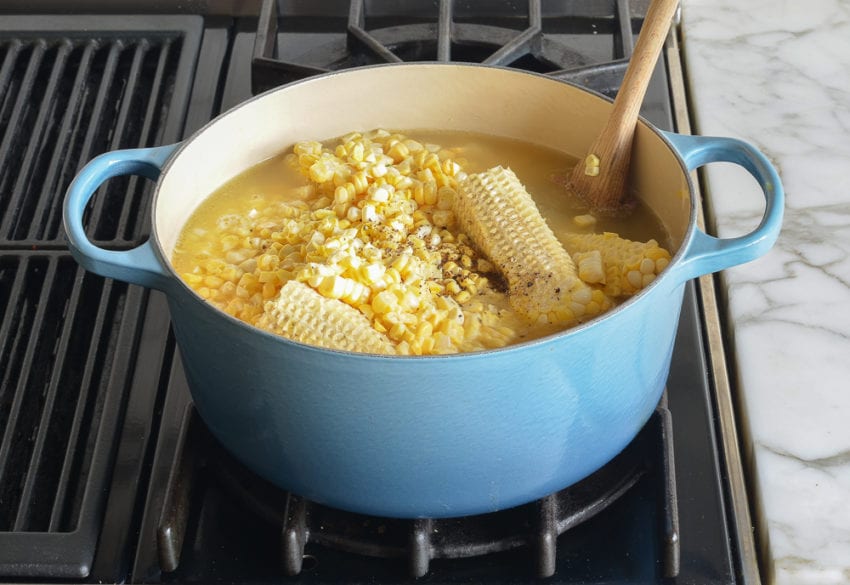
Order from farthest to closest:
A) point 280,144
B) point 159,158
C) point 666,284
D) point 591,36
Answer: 1. point 591,36
2. point 280,144
3. point 159,158
4. point 666,284

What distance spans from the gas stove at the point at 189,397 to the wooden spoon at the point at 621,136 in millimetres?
152

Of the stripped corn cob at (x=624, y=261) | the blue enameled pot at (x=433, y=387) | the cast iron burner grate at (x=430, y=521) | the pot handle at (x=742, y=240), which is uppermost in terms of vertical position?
the pot handle at (x=742, y=240)

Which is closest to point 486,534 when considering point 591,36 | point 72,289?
point 72,289

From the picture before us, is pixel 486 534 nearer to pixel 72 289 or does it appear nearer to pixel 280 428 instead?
pixel 280 428

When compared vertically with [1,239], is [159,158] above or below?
above

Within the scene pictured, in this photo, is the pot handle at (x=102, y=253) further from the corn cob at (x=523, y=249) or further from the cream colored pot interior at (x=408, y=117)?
the corn cob at (x=523, y=249)

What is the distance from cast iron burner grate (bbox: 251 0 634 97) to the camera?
117cm

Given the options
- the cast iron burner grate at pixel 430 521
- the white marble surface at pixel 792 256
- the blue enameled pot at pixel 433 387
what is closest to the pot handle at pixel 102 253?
the blue enameled pot at pixel 433 387

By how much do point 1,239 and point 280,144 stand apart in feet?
1.06

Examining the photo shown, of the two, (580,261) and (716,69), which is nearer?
(580,261)

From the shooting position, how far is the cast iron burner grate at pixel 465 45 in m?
1.17

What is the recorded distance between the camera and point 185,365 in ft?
2.65

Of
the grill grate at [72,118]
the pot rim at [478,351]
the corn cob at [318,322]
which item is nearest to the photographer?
the pot rim at [478,351]

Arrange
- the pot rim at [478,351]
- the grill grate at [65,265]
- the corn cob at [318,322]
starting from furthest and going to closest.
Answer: the grill grate at [65,265] → the corn cob at [318,322] → the pot rim at [478,351]
